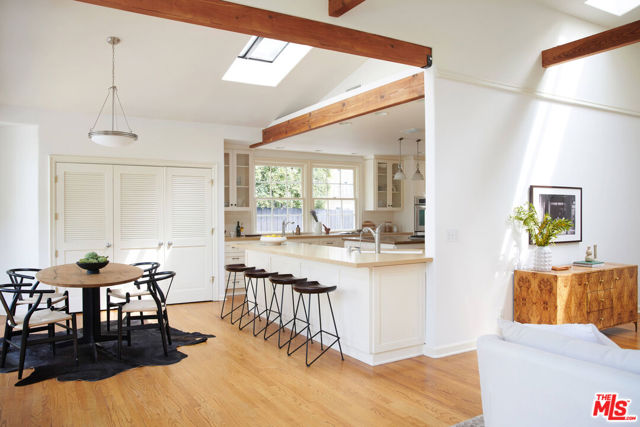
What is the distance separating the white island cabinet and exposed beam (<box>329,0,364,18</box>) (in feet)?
6.32

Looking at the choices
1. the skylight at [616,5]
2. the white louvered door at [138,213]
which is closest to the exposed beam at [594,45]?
the skylight at [616,5]

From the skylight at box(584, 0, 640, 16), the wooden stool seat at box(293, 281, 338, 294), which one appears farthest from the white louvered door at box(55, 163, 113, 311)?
the skylight at box(584, 0, 640, 16)

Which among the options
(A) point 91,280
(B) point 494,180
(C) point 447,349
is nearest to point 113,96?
(A) point 91,280

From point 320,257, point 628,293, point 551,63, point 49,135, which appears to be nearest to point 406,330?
point 320,257

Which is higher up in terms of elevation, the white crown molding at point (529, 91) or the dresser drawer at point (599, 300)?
the white crown molding at point (529, 91)

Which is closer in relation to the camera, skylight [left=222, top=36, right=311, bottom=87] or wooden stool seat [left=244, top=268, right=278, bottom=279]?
wooden stool seat [left=244, top=268, right=278, bottom=279]

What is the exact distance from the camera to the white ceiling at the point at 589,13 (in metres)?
4.96

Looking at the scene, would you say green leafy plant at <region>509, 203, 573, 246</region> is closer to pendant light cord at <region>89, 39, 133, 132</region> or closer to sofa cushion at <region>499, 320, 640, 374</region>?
sofa cushion at <region>499, 320, 640, 374</region>

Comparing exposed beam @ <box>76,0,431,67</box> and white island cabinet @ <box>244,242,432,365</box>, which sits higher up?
exposed beam @ <box>76,0,431,67</box>

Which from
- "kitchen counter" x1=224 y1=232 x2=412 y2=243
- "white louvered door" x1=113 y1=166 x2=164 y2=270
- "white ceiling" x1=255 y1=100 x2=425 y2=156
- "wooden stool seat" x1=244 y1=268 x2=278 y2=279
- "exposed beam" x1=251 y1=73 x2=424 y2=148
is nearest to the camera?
"exposed beam" x1=251 y1=73 x2=424 y2=148

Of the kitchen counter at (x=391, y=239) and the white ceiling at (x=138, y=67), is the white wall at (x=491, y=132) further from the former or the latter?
the kitchen counter at (x=391, y=239)

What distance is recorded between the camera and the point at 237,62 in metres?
5.93

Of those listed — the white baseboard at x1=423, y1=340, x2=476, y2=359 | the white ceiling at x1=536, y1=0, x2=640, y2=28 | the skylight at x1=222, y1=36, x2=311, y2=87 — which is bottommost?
the white baseboard at x1=423, y1=340, x2=476, y2=359

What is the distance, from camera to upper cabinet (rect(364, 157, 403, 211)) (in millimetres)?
9289
